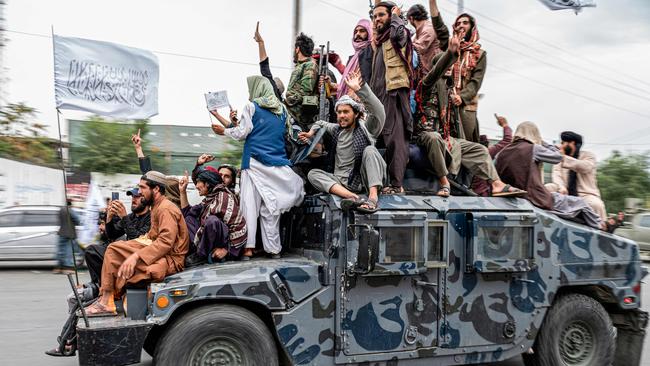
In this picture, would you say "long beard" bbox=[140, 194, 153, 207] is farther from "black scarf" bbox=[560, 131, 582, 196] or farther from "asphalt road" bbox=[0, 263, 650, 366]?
"black scarf" bbox=[560, 131, 582, 196]

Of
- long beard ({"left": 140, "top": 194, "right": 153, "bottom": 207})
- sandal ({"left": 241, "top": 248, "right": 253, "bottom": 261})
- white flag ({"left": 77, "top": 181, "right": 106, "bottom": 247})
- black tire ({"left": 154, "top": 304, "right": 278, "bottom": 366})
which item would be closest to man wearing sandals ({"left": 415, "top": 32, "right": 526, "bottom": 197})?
sandal ({"left": 241, "top": 248, "right": 253, "bottom": 261})

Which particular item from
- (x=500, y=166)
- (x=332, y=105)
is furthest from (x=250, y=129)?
(x=500, y=166)

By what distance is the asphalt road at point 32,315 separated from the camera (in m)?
6.79

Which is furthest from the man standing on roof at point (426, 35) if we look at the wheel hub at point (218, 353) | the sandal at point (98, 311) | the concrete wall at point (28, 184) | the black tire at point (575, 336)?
the concrete wall at point (28, 184)

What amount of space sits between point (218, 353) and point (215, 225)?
1106 mm

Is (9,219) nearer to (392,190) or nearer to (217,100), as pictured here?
(217,100)

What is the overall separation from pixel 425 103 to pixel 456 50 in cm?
76

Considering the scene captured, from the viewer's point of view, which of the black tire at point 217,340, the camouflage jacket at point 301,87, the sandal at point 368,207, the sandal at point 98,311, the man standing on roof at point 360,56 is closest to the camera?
the black tire at point 217,340

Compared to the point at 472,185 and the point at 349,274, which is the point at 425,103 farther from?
the point at 349,274

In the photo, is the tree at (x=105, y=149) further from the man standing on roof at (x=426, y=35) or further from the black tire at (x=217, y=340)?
the black tire at (x=217, y=340)

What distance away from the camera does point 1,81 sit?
728 inches

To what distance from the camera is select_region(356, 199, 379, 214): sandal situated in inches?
199

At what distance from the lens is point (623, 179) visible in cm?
2831

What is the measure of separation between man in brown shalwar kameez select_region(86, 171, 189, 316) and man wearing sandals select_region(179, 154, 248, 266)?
16 centimetres
